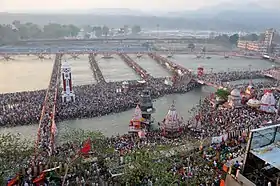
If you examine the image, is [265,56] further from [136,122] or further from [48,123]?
[48,123]

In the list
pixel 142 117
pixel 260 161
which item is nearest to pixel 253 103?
pixel 142 117

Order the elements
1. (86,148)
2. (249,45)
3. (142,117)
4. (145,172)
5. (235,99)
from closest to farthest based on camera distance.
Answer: (145,172), (86,148), (142,117), (235,99), (249,45)

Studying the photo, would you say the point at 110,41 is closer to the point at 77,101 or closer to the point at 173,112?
the point at 77,101

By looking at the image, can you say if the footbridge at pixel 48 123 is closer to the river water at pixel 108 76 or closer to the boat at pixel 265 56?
the river water at pixel 108 76

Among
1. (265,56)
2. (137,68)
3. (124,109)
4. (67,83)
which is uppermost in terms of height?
(67,83)

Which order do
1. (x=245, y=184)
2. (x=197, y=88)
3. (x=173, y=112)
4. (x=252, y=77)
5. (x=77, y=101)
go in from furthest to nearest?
(x=252, y=77)
(x=197, y=88)
(x=77, y=101)
(x=173, y=112)
(x=245, y=184)

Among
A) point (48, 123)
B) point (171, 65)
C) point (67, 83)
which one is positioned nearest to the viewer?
point (48, 123)

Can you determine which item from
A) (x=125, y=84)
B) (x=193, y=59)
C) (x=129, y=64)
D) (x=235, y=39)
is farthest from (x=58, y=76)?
(x=235, y=39)
